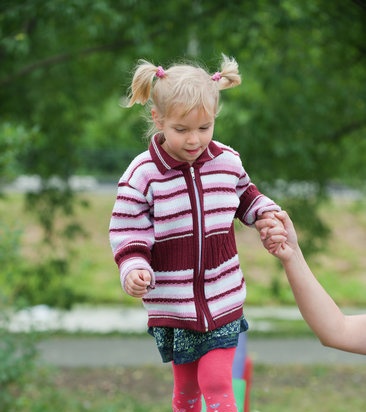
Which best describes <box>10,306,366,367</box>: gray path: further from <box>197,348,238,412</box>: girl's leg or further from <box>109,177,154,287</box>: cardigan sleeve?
<box>109,177,154,287</box>: cardigan sleeve

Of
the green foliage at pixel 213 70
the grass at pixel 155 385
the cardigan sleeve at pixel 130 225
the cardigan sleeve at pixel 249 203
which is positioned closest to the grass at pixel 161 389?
the grass at pixel 155 385

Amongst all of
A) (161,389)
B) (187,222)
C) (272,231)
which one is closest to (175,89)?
(187,222)

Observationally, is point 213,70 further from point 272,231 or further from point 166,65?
point 272,231

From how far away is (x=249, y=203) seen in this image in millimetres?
2516

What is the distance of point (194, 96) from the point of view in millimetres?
2244

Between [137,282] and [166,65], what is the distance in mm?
4568

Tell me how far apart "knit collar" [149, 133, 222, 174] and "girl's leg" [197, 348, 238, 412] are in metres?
0.56

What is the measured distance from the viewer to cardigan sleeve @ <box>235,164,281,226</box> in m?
2.49

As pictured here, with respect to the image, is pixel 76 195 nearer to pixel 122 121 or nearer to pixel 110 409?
pixel 122 121

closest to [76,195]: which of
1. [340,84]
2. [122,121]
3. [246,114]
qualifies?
[122,121]

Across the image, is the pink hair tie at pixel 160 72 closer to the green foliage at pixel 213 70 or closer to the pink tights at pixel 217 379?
the pink tights at pixel 217 379

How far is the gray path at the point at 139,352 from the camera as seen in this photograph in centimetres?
945

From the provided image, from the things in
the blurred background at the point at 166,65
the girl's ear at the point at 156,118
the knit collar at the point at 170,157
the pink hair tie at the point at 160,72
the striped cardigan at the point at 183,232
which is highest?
the blurred background at the point at 166,65

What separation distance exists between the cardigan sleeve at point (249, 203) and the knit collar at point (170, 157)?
14 cm
